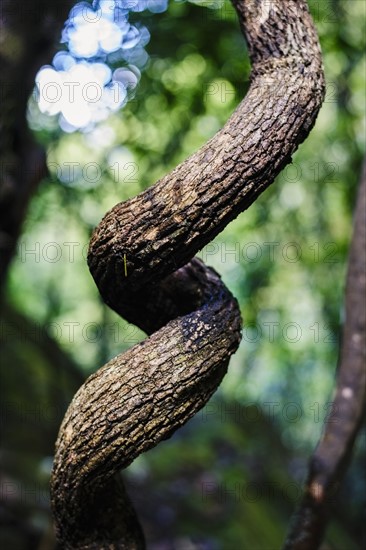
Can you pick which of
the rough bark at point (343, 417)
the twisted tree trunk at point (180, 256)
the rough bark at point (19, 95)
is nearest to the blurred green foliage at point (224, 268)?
the rough bark at point (343, 417)

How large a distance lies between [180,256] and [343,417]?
51.5 inches

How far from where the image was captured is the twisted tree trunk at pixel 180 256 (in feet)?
5.66

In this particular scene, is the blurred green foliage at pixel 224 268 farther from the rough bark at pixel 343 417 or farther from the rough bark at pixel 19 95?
the rough bark at pixel 19 95

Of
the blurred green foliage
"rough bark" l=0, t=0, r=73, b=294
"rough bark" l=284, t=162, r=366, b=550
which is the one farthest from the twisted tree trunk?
the blurred green foliage

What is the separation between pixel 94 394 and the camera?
71.4 inches

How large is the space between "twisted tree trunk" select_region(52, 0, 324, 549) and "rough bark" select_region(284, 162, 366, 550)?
0.96m

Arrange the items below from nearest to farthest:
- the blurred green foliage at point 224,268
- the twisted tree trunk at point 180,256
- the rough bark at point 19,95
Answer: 1. the twisted tree trunk at point 180,256
2. the rough bark at point 19,95
3. the blurred green foliage at point 224,268

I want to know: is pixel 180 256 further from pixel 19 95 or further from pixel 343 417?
pixel 19 95

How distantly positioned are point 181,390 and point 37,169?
1.93 metres

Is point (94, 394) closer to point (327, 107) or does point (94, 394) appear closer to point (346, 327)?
point (346, 327)

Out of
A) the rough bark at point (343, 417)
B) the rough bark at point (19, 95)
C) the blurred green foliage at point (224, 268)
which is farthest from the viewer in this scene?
the blurred green foliage at point (224, 268)

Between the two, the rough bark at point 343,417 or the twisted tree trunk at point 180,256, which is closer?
the twisted tree trunk at point 180,256

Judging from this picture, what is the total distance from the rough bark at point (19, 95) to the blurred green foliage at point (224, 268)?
628 mm

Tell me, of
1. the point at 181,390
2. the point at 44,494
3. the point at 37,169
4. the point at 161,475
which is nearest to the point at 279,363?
the point at 161,475
